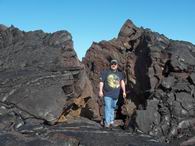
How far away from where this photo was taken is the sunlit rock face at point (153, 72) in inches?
918

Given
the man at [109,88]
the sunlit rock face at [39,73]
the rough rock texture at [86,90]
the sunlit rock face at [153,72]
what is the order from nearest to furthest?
the rough rock texture at [86,90] < the man at [109,88] < the sunlit rock face at [39,73] < the sunlit rock face at [153,72]

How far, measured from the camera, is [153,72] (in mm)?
28328

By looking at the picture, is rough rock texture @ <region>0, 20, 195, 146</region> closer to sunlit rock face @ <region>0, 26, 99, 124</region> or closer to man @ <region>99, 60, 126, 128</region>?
sunlit rock face @ <region>0, 26, 99, 124</region>

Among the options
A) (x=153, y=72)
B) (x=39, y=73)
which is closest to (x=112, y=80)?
(x=39, y=73)

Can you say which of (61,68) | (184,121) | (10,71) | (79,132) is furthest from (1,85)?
(184,121)

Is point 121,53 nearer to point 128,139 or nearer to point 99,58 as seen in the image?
point 99,58

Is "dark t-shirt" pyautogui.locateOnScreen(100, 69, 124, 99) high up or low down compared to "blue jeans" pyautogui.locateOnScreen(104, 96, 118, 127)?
up

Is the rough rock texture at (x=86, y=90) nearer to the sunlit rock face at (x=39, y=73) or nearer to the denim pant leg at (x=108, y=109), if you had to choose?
the sunlit rock face at (x=39, y=73)

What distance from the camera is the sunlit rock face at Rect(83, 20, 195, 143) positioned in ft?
76.5

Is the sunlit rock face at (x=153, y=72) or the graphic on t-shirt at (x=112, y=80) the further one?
the sunlit rock face at (x=153, y=72)

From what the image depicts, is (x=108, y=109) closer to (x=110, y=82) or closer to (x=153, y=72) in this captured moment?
(x=110, y=82)

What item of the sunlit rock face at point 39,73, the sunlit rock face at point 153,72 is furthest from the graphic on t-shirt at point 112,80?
the sunlit rock face at point 153,72

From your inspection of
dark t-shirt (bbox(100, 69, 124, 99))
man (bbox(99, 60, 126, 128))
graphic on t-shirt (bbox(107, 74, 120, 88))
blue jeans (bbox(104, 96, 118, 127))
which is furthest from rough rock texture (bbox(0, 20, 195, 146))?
graphic on t-shirt (bbox(107, 74, 120, 88))

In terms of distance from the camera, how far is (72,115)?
84.1 ft
